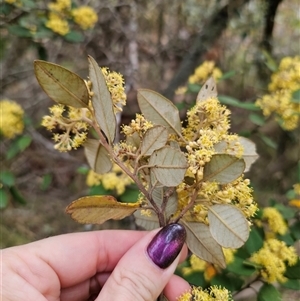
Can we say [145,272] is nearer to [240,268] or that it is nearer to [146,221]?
[146,221]

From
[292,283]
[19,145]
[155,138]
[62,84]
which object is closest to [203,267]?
[292,283]

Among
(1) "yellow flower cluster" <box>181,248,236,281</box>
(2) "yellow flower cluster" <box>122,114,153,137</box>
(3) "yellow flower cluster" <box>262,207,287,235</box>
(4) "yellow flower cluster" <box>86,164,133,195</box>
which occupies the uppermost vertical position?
(2) "yellow flower cluster" <box>122,114,153,137</box>

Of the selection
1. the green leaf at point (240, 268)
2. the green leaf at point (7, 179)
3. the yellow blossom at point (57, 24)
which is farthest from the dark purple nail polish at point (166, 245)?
the yellow blossom at point (57, 24)

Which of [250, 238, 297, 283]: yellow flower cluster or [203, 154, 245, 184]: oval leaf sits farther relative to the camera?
[250, 238, 297, 283]: yellow flower cluster

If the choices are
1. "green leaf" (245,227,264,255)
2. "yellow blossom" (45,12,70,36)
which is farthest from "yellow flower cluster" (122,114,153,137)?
"yellow blossom" (45,12,70,36)

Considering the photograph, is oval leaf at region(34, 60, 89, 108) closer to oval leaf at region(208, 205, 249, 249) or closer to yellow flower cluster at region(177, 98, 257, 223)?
yellow flower cluster at region(177, 98, 257, 223)

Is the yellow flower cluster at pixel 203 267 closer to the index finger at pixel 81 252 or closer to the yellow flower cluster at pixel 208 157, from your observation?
the index finger at pixel 81 252

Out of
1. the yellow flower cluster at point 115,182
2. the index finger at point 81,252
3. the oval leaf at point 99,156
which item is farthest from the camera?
the yellow flower cluster at point 115,182
